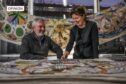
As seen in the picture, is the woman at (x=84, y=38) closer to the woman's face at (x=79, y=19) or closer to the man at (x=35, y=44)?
the woman's face at (x=79, y=19)

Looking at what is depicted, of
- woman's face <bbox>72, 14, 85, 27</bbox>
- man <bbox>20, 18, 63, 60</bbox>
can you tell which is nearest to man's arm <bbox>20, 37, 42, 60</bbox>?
man <bbox>20, 18, 63, 60</bbox>

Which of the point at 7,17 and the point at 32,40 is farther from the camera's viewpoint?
the point at 7,17

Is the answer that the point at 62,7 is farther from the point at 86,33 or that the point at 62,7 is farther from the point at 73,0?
the point at 86,33

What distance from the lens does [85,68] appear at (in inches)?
60.4

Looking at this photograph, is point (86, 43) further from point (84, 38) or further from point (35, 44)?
point (35, 44)

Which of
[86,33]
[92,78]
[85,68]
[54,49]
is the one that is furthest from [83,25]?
[92,78]

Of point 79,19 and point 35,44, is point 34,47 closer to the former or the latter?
point 35,44

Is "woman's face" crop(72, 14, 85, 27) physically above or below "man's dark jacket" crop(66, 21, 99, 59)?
above

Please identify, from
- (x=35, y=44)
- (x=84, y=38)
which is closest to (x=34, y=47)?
(x=35, y=44)

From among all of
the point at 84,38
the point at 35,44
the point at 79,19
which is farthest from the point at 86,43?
the point at 35,44

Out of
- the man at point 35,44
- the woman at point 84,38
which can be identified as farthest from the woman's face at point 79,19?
the man at point 35,44

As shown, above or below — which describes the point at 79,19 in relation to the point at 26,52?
above

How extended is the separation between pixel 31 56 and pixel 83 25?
1.27 ft

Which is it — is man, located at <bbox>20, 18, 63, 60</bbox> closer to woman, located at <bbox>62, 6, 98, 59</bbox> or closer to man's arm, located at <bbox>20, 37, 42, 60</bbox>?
man's arm, located at <bbox>20, 37, 42, 60</bbox>
